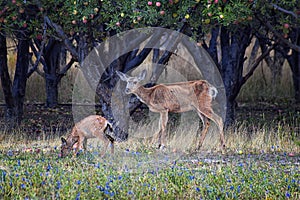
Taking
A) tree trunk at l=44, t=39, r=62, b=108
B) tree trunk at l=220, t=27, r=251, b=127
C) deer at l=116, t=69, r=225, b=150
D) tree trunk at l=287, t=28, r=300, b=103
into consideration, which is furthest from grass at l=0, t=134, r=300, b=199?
tree trunk at l=287, t=28, r=300, b=103

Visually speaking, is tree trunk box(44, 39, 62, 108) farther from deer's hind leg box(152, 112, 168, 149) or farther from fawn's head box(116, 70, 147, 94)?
deer's hind leg box(152, 112, 168, 149)

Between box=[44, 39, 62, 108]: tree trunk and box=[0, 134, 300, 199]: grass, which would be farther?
box=[44, 39, 62, 108]: tree trunk

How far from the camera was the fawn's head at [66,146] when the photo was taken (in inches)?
392

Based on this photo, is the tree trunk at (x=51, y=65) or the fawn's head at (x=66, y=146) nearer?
the fawn's head at (x=66, y=146)

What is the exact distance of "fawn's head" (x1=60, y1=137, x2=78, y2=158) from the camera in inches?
392

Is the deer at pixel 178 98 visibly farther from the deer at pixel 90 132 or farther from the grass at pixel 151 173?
the deer at pixel 90 132

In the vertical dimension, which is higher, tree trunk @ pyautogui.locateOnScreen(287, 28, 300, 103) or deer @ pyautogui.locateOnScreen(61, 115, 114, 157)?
tree trunk @ pyautogui.locateOnScreen(287, 28, 300, 103)

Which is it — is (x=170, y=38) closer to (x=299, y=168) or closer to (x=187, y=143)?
(x=187, y=143)

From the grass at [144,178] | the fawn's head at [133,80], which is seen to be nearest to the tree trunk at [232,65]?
the fawn's head at [133,80]

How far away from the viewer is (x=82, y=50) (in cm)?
1246

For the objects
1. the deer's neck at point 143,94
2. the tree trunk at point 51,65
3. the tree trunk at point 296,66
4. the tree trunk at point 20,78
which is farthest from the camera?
the tree trunk at point 296,66

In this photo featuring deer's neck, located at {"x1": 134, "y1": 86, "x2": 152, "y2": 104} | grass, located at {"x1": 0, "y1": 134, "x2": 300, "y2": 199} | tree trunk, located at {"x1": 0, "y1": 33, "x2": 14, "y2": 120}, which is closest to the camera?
grass, located at {"x1": 0, "y1": 134, "x2": 300, "y2": 199}

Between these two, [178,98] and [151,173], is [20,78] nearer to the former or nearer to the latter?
[178,98]

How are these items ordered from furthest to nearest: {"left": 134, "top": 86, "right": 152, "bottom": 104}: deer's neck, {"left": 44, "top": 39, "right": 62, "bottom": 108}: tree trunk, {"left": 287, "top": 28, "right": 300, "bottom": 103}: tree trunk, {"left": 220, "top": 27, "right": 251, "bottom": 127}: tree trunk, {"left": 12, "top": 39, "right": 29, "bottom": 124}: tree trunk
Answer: {"left": 287, "top": 28, "right": 300, "bottom": 103}: tree trunk → {"left": 44, "top": 39, "right": 62, "bottom": 108}: tree trunk → {"left": 220, "top": 27, "right": 251, "bottom": 127}: tree trunk → {"left": 12, "top": 39, "right": 29, "bottom": 124}: tree trunk → {"left": 134, "top": 86, "right": 152, "bottom": 104}: deer's neck
